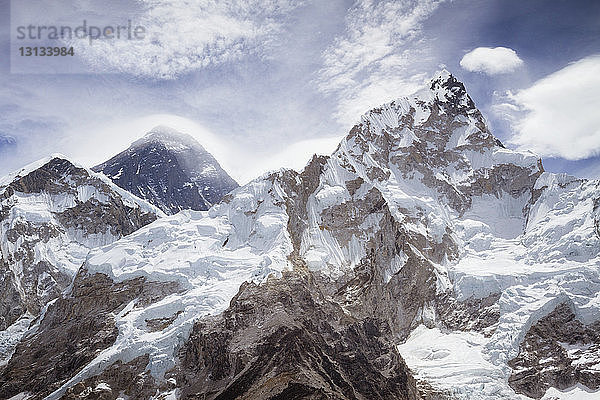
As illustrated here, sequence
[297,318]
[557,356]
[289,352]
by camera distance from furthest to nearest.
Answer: [557,356], [297,318], [289,352]

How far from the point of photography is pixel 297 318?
140 meters

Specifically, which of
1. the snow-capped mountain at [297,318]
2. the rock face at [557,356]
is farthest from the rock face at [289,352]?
Result: the rock face at [557,356]

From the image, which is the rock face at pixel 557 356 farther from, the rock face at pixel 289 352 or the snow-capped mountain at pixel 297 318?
the rock face at pixel 289 352

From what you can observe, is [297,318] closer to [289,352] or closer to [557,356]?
[289,352]

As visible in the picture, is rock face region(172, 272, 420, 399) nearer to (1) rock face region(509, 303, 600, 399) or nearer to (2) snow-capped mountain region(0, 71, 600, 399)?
(2) snow-capped mountain region(0, 71, 600, 399)

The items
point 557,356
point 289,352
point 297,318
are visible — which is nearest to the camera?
point 289,352

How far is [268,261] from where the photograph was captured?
15550 cm

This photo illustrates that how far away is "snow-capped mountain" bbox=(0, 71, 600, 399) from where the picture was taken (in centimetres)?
12962

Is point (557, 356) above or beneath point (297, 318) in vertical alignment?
beneath

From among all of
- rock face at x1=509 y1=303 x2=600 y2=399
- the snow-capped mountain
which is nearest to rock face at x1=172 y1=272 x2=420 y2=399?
the snow-capped mountain

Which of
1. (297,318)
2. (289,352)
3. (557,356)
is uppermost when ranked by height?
(297,318)

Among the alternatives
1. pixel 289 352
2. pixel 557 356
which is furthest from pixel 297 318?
pixel 557 356

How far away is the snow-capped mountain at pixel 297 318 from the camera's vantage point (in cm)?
12962

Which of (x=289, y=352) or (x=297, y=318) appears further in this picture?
(x=297, y=318)
